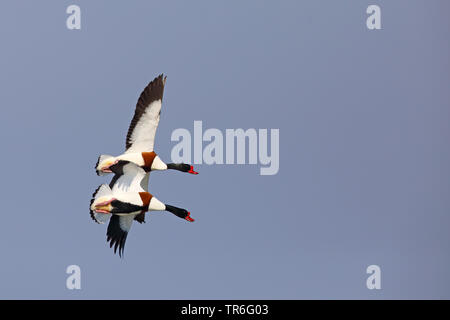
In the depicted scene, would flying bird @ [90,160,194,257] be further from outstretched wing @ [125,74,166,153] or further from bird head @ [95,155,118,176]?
outstretched wing @ [125,74,166,153]

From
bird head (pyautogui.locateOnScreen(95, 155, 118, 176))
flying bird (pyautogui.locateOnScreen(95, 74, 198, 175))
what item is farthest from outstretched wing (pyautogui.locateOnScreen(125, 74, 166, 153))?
bird head (pyautogui.locateOnScreen(95, 155, 118, 176))

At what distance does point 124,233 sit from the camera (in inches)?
581

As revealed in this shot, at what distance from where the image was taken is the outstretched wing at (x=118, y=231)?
48.3ft

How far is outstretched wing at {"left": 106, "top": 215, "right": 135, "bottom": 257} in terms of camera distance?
14.7m

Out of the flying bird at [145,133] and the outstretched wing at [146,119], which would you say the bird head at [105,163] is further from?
the outstretched wing at [146,119]

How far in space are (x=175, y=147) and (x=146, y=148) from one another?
2015 mm

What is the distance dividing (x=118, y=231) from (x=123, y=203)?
0.78 meters

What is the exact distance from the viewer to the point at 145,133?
1425 cm

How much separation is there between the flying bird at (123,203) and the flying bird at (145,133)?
15cm

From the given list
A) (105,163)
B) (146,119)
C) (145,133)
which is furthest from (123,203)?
(146,119)

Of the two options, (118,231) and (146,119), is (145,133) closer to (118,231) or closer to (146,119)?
(146,119)

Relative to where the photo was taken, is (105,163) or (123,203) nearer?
(123,203)

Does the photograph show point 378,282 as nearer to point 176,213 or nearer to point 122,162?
point 176,213
